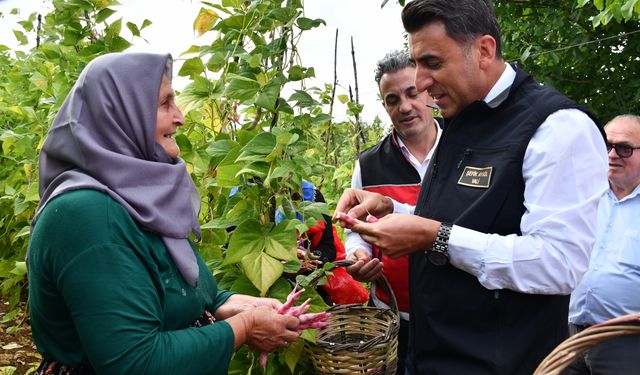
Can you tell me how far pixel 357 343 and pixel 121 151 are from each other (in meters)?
0.90

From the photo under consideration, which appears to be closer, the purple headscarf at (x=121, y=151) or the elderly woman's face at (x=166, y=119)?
the purple headscarf at (x=121, y=151)

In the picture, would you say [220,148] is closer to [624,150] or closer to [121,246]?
[121,246]

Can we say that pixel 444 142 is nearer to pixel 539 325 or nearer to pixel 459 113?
→ pixel 459 113

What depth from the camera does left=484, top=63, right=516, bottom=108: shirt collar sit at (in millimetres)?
1713

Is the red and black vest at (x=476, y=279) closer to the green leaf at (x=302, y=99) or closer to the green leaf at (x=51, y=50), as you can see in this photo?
the green leaf at (x=302, y=99)

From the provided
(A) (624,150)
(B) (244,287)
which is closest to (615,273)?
(A) (624,150)

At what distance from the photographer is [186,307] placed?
1.60m

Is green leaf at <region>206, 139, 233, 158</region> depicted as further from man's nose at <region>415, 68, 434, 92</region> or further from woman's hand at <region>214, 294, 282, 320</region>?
man's nose at <region>415, 68, 434, 92</region>

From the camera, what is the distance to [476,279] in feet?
5.50

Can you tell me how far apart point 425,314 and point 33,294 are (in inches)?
40.8

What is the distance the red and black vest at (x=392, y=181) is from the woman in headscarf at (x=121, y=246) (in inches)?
36.9

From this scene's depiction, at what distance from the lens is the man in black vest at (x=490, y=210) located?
1546mm

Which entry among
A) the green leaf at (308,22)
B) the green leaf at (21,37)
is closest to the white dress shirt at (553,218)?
the green leaf at (308,22)

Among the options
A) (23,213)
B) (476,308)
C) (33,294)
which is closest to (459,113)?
(476,308)
